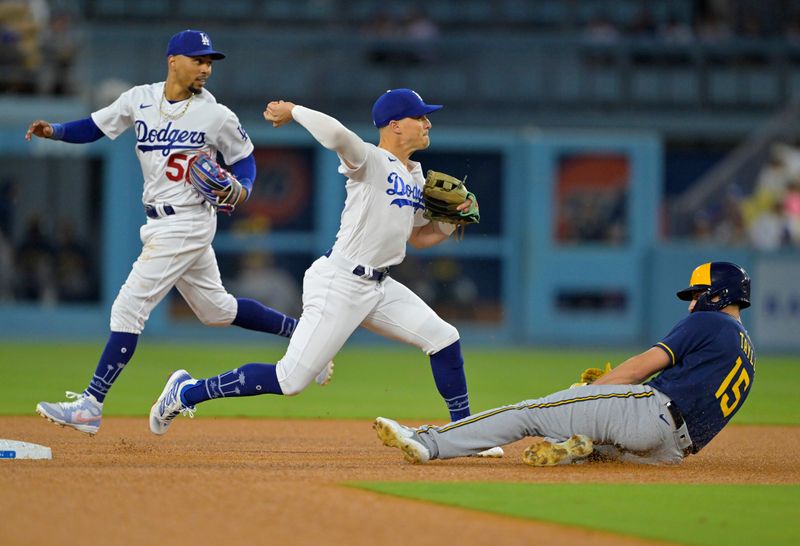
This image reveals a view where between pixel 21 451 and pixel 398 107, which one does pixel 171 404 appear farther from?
pixel 398 107

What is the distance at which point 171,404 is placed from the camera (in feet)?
21.5

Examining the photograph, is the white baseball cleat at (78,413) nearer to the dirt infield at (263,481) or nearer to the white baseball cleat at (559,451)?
the dirt infield at (263,481)

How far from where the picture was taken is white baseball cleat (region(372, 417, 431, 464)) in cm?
607

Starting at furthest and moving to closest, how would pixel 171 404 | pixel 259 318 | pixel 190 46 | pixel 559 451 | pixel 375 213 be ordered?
pixel 259 318 < pixel 190 46 < pixel 171 404 < pixel 375 213 < pixel 559 451

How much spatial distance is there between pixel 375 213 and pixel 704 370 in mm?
1711

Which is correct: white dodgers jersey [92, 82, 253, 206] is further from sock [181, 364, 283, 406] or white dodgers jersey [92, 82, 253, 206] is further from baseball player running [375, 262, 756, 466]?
baseball player running [375, 262, 756, 466]

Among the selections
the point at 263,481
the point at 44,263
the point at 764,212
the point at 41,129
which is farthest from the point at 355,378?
the point at 764,212

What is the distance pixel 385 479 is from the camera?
19.0ft

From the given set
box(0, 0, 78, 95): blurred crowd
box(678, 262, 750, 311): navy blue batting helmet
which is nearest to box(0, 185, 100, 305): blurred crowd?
box(0, 0, 78, 95): blurred crowd

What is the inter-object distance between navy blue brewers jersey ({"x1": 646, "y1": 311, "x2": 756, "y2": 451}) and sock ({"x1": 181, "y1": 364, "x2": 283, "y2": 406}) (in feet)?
5.98

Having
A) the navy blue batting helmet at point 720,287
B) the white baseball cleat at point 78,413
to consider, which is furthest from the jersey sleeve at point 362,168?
the white baseball cleat at point 78,413

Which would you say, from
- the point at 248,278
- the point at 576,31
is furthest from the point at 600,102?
the point at 248,278

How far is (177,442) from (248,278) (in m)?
9.51

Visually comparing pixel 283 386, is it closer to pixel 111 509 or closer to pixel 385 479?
pixel 385 479
